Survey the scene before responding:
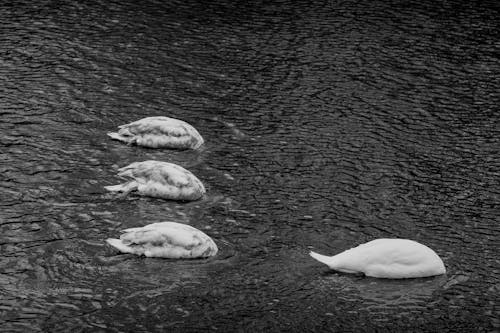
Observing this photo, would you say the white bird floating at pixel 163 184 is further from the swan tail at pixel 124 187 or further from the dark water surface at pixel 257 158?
the dark water surface at pixel 257 158

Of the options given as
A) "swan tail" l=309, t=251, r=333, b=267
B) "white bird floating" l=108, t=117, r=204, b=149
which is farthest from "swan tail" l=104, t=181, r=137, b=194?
"swan tail" l=309, t=251, r=333, b=267

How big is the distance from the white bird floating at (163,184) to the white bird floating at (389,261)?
11.3 feet

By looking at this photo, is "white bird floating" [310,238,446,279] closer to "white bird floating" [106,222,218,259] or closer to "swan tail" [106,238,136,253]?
"white bird floating" [106,222,218,259]

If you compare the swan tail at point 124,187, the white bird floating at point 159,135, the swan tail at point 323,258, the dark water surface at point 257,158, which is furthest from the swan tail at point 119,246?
the white bird floating at point 159,135

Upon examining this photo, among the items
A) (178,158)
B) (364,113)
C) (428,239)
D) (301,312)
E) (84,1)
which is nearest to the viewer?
(301,312)

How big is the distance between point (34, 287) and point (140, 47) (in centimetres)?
1436

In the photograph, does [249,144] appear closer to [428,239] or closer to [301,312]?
[428,239]

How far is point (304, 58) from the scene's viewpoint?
27.5 metres

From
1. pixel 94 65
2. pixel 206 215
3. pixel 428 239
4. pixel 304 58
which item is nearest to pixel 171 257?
pixel 206 215

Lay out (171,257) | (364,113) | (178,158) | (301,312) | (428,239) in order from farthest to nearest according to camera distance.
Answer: (364,113) → (178,158) → (428,239) → (171,257) → (301,312)

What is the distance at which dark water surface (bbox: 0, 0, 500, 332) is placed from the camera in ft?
47.3

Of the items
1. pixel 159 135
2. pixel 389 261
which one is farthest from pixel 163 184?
pixel 389 261

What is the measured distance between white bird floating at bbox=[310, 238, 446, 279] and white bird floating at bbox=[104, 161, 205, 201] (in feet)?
11.3

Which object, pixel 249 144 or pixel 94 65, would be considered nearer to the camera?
pixel 249 144
